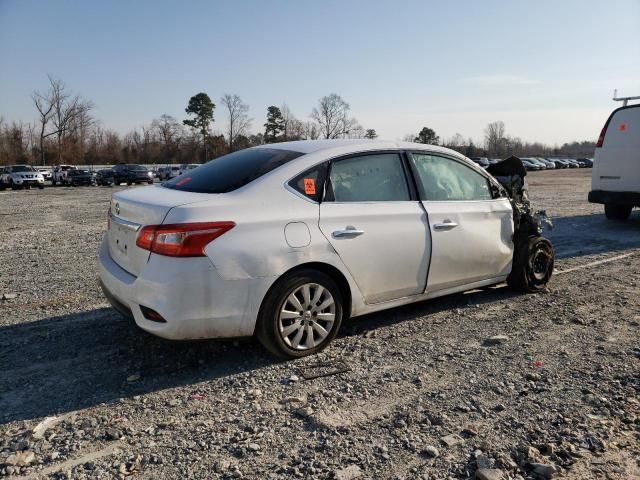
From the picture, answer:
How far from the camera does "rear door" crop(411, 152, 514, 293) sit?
4555mm

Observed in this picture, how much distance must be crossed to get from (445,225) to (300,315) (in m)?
1.62

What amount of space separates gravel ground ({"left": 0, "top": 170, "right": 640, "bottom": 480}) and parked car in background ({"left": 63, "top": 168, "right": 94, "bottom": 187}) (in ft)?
118

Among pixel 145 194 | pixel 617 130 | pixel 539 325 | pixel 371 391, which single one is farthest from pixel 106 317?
pixel 617 130

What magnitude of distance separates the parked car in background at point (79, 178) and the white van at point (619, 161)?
118 ft

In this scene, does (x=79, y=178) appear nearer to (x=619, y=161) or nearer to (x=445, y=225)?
(x=619, y=161)

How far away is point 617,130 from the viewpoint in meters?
10.6

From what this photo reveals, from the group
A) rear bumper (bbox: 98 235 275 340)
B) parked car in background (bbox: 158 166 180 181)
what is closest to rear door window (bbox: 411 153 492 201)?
rear bumper (bbox: 98 235 275 340)

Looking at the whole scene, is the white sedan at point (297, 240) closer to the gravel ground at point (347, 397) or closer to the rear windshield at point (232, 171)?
the rear windshield at point (232, 171)

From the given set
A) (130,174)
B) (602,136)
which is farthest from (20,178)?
(602,136)

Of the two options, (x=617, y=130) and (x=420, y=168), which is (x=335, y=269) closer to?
(x=420, y=168)

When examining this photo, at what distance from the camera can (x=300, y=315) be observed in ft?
12.5

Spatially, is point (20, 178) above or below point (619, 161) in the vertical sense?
below

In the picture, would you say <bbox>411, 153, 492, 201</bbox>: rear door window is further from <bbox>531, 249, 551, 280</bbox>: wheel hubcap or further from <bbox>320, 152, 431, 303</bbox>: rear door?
<bbox>531, 249, 551, 280</bbox>: wheel hubcap

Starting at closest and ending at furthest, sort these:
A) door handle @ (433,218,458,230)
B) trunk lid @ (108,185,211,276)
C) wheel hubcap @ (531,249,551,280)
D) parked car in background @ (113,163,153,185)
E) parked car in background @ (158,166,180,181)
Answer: trunk lid @ (108,185,211,276)
door handle @ (433,218,458,230)
wheel hubcap @ (531,249,551,280)
parked car in background @ (113,163,153,185)
parked car in background @ (158,166,180,181)
